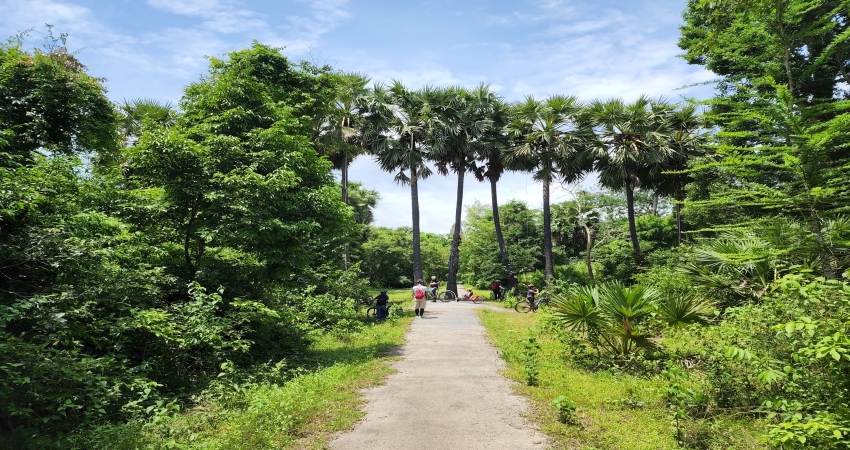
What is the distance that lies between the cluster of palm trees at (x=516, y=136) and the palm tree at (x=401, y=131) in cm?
5

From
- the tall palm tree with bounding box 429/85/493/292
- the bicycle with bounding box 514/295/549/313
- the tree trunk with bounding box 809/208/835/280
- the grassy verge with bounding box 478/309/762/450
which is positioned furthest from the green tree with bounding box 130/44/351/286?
the tall palm tree with bounding box 429/85/493/292

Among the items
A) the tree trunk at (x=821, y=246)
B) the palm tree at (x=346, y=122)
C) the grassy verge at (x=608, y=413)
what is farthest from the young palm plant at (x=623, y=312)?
the palm tree at (x=346, y=122)

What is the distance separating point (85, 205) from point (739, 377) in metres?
10.4

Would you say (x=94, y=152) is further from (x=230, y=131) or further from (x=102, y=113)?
(x=230, y=131)

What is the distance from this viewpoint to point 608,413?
5.80 metres

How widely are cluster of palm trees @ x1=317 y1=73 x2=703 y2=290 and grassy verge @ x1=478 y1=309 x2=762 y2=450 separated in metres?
14.6

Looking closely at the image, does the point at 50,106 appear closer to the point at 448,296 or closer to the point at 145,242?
→ the point at 145,242

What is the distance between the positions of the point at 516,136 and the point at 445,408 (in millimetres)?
19628

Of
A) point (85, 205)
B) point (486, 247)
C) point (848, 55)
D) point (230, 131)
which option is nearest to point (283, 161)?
point (230, 131)

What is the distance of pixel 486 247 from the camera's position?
104ft

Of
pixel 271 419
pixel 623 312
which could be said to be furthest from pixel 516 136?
pixel 271 419

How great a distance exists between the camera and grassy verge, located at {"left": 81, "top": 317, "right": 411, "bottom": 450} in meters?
4.70

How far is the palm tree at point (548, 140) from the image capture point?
73.9 feet

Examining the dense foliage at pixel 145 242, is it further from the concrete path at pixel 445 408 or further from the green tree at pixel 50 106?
the concrete path at pixel 445 408
